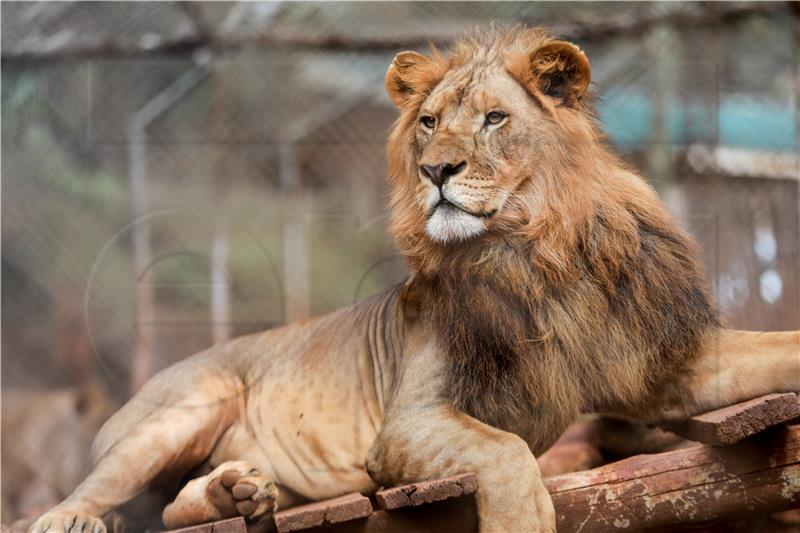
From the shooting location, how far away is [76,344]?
3119 mm

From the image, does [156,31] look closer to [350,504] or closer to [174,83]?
[174,83]

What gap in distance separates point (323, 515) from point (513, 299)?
0.69 meters

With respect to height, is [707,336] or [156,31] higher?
[156,31]

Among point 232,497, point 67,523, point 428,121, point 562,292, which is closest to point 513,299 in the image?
point 562,292

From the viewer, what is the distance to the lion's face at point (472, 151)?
6.41ft

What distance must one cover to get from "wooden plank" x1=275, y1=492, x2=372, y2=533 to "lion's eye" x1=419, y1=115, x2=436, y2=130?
0.92 meters

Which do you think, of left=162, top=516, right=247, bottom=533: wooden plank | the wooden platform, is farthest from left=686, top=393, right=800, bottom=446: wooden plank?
left=162, top=516, right=247, bottom=533: wooden plank

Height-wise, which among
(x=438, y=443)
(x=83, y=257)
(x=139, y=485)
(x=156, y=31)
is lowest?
(x=139, y=485)

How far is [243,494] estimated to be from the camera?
2.02 meters

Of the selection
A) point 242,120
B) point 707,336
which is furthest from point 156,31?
point 707,336

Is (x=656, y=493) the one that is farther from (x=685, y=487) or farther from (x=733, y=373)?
(x=733, y=373)

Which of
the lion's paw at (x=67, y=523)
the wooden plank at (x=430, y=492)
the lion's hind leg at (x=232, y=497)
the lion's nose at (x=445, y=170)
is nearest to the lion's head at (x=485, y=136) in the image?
the lion's nose at (x=445, y=170)

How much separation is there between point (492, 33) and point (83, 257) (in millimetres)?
1628

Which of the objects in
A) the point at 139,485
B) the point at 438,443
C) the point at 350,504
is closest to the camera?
the point at 350,504
